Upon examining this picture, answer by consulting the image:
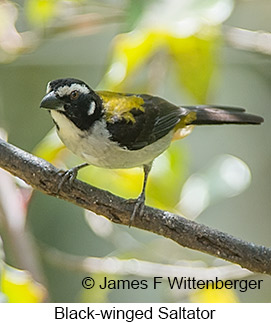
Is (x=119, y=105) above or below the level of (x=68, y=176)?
above

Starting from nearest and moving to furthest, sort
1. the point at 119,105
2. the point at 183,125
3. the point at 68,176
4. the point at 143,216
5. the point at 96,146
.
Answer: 1. the point at 143,216
2. the point at 68,176
3. the point at 96,146
4. the point at 119,105
5. the point at 183,125

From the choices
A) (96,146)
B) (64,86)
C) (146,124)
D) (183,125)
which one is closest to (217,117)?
(183,125)

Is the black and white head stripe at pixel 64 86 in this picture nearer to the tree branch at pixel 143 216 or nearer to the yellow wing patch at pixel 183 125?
the tree branch at pixel 143 216

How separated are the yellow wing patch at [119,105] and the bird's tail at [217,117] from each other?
247 mm

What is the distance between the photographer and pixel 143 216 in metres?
1.67

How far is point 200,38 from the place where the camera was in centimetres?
176

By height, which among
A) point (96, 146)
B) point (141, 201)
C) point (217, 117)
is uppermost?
point (217, 117)

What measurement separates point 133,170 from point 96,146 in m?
0.20

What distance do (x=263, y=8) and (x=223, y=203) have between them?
102 cm

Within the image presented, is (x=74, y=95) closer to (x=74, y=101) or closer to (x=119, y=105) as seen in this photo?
(x=74, y=101)

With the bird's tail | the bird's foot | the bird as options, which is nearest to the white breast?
the bird

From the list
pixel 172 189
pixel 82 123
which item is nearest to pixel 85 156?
pixel 82 123
